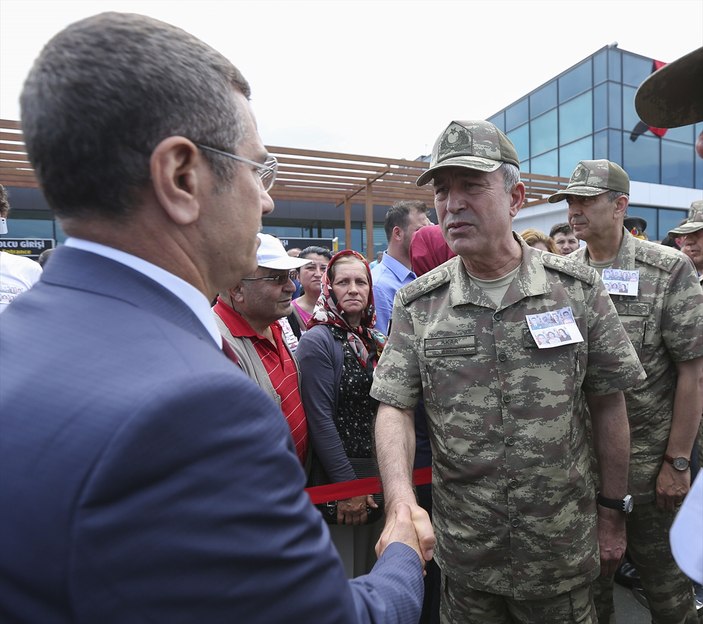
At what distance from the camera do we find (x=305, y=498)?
2.55 feet

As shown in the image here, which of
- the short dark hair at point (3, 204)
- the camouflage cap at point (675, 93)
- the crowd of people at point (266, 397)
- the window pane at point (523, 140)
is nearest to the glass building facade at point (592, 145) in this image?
the window pane at point (523, 140)

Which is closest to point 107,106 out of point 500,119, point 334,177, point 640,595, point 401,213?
point 401,213

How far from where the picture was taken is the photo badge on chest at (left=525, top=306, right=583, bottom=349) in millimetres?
1849

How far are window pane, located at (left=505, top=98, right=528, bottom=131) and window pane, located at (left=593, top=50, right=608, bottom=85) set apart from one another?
3.44m

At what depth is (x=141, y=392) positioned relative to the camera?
62 centimetres

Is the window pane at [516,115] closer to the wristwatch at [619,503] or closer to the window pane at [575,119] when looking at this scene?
the window pane at [575,119]

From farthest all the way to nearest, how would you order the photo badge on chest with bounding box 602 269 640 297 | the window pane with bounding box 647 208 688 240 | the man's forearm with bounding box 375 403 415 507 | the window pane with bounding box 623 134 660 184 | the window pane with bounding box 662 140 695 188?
1. the window pane with bounding box 662 140 695 188
2. the window pane with bounding box 647 208 688 240
3. the window pane with bounding box 623 134 660 184
4. the photo badge on chest with bounding box 602 269 640 297
5. the man's forearm with bounding box 375 403 415 507

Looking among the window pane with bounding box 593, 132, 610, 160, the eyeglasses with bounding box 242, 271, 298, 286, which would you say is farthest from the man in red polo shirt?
the window pane with bounding box 593, 132, 610, 160

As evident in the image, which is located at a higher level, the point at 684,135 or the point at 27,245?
the point at 684,135

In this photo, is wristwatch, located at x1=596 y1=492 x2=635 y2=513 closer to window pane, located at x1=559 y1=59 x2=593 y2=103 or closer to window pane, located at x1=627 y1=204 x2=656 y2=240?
window pane, located at x1=627 y1=204 x2=656 y2=240

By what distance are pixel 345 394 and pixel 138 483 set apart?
2103mm

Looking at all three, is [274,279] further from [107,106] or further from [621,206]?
[621,206]

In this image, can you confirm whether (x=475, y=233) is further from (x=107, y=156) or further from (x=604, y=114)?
(x=604, y=114)

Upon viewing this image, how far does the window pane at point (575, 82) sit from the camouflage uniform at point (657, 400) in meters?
17.6
